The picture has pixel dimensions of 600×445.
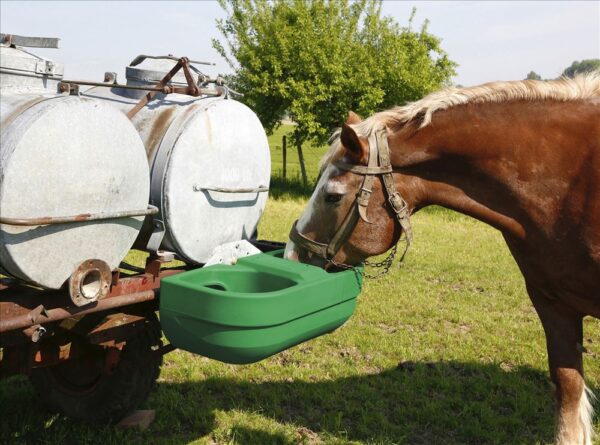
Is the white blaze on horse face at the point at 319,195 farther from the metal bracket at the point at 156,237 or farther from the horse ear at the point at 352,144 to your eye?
the metal bracket at the point at 156,237

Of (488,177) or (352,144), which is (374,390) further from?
(352,144)

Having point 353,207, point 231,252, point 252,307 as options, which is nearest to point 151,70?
point 231,252

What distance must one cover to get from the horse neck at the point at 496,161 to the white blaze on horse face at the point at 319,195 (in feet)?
0.99

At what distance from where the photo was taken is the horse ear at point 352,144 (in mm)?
2703

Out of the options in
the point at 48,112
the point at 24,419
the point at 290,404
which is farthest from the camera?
the point at 290,404

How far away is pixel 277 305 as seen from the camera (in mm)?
2385

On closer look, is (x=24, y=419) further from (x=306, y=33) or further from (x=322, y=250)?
(x=306, y=33)

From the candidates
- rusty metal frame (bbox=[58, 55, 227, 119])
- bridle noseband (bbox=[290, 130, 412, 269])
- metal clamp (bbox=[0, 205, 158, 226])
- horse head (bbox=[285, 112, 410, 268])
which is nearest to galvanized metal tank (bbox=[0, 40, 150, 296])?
metal clamp (bbox=[0, 205, 158, 226])

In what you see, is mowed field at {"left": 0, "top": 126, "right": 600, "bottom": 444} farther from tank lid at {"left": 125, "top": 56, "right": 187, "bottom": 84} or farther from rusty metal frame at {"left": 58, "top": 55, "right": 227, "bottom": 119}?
tank lid at {"left": 125, "top": 56, "right": 187, "bottom": 84}

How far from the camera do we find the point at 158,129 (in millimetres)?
3047

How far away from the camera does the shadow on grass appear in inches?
137

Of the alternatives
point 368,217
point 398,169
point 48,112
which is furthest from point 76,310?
point 398,169

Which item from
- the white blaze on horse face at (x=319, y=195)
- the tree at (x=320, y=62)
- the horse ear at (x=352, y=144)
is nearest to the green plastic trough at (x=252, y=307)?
the white blaze on horse face at (x=319, y=195)

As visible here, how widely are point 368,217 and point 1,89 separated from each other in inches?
69.5
